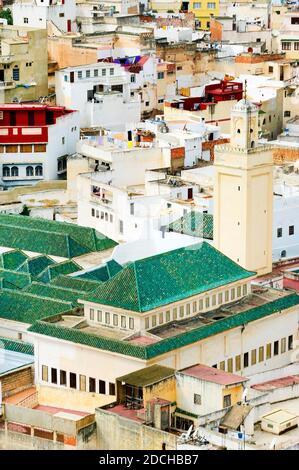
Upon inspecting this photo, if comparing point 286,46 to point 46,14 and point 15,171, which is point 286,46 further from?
point 15,171

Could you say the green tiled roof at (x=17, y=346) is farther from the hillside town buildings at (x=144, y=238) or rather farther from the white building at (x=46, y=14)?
the white building at (x=46, y=14)

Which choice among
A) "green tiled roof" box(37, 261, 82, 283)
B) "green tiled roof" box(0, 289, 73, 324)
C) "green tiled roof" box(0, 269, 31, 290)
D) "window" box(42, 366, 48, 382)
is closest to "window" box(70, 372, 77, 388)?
"window" box(42, 366, 48, 382)

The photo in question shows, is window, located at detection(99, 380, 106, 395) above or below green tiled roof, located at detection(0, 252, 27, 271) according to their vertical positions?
below

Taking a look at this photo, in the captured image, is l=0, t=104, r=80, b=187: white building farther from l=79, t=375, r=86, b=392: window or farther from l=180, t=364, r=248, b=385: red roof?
l=180, t=364, r=248, b=385: red roof

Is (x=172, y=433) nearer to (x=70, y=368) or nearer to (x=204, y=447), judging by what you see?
(x=204, y=447)

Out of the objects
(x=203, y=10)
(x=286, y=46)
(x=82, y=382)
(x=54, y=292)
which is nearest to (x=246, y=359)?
(x=82, y=382)

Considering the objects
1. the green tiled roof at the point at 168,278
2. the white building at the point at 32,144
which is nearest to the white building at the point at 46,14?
the white building at the point at 32,144
